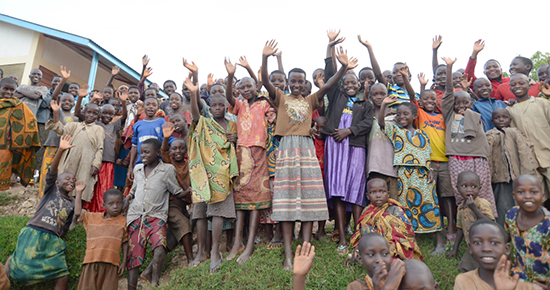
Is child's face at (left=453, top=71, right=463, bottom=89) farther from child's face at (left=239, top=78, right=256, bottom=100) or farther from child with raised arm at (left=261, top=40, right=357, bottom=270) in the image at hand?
child's face at (left=239, top=78, right=256, bottom=100)

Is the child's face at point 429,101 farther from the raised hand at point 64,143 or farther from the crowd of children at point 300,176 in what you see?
the raised hand at point 64,143

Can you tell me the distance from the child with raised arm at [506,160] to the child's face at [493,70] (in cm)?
154

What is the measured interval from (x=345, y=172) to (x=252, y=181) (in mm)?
1215

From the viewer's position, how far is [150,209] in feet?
15.0

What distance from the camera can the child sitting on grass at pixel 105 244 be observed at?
4.20 meters

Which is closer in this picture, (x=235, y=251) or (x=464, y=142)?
(x=235, y=251)

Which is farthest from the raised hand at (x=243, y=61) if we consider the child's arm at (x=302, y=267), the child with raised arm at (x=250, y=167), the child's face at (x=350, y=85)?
the child's arm at (x=302, y=267)

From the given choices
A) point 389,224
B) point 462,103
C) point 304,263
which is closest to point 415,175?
point 389,224

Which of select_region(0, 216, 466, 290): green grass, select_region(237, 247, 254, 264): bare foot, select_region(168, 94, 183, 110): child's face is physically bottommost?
select_region(0, 216, 466, 290): green grass

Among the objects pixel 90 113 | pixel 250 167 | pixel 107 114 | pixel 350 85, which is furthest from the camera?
pixel 107 114

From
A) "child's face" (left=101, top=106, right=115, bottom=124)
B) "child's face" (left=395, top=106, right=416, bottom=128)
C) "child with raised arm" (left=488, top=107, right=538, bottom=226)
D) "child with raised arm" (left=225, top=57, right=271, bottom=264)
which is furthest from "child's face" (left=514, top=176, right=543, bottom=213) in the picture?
"child's face" (left=101, top=106, right=115, bottom=124)

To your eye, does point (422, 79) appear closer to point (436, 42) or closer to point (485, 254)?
point (436, 42)

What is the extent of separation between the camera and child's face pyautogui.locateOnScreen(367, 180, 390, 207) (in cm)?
398

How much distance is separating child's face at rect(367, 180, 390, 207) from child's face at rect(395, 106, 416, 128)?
Result: 46.8 inches
